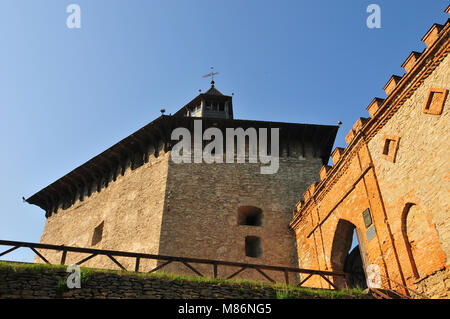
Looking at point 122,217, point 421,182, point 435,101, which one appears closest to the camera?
point 435,101

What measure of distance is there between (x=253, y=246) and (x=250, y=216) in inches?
56.6

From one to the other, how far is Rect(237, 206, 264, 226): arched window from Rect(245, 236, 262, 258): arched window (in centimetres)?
66

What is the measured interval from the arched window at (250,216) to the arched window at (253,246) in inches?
25.8

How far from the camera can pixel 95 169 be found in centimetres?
1881

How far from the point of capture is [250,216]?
16.3m

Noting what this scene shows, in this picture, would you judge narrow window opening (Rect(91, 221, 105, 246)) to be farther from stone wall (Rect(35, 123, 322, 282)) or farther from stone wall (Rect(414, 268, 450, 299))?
stone wall (Rect(414, 268, 450, 299))

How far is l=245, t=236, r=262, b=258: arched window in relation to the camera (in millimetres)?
14859

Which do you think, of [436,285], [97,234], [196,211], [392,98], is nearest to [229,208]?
[196,211]

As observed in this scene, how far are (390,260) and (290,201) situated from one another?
6.72 m

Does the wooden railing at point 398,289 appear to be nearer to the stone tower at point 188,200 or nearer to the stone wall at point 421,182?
the stone wall at point 421,182

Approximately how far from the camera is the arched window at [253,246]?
14.9 meters

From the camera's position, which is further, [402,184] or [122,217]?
[122,217]

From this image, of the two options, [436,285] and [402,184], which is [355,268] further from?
[436,285]

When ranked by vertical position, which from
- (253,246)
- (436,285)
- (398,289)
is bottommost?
(436,285)
